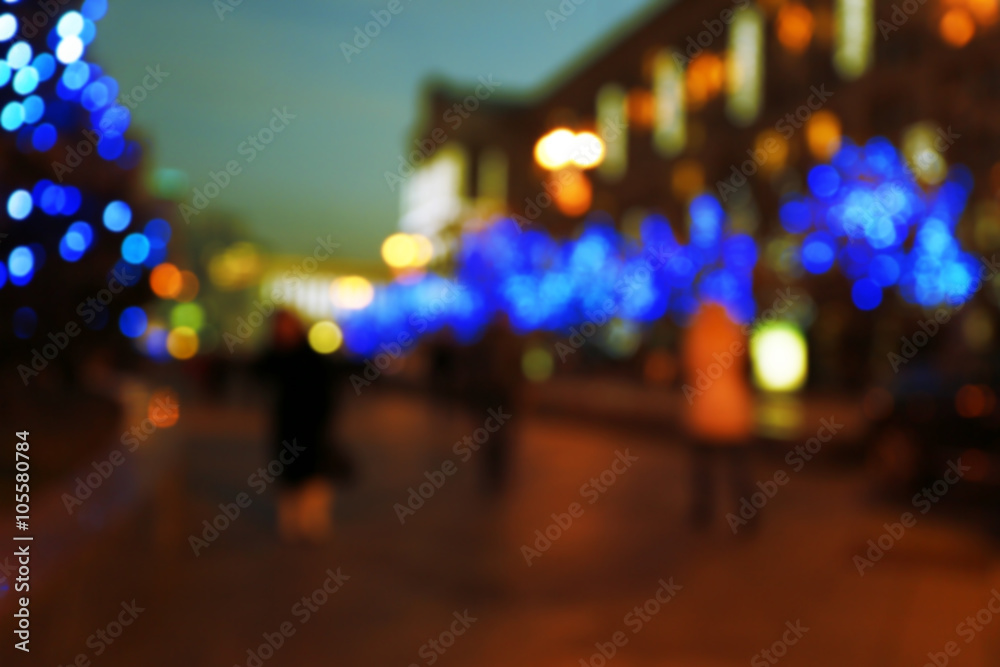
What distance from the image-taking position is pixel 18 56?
523 centimetres

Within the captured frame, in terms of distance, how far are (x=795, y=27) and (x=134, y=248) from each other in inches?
1081

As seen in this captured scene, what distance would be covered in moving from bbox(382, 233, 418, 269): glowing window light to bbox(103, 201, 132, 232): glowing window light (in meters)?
19.8

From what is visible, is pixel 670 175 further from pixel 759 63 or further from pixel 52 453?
pixel 52 453

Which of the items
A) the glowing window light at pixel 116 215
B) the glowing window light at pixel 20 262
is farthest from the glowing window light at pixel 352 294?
the glowing window light at pixel 20 262

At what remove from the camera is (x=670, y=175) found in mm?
41688

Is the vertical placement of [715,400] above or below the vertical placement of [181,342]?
above

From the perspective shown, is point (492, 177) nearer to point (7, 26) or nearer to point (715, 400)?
point (715, 400)

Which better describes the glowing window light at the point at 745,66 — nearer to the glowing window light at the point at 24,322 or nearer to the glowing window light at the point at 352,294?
the glowing window light at the point at 352,294

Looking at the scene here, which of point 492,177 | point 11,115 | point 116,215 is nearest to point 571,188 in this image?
point 116,215

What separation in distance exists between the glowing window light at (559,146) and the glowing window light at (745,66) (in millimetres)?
26817

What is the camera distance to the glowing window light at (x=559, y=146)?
11.9m

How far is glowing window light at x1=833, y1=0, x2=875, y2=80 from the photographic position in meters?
30.4

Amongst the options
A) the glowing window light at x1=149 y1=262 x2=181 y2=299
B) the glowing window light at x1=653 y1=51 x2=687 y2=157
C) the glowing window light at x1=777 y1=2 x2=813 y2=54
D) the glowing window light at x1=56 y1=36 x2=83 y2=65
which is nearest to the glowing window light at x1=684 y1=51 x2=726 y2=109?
the glowing window light at x1=653 y1=51 x2=687 y2=157

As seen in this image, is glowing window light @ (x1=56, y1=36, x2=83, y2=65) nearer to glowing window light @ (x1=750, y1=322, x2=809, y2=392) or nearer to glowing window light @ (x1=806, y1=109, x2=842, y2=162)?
glowing window light @ (x1=750, y1=322, x2=809, y2=392)
